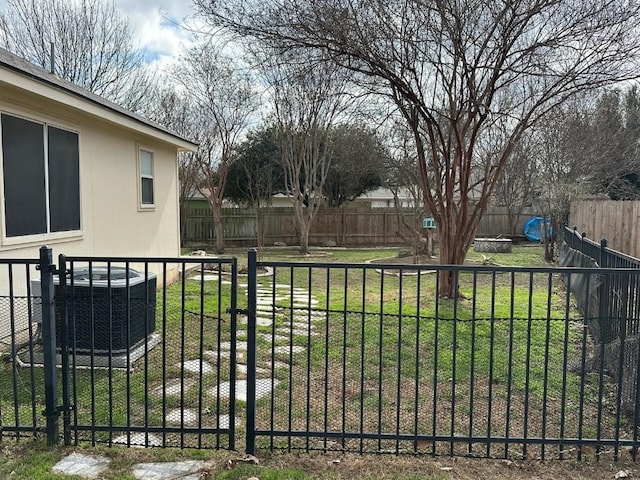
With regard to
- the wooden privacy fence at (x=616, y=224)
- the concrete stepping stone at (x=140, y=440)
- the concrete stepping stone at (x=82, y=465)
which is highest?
the wooden privacy fence at (x=616, y=224)

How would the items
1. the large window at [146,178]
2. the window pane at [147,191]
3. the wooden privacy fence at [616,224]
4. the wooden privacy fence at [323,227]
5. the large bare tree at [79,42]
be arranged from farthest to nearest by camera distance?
the wooden privacy fence at [323,227]
the large bare tree at [79,42]
the window pane at [147,191]
the large window at [146,178]
the wooden privacy fence at [616,224]

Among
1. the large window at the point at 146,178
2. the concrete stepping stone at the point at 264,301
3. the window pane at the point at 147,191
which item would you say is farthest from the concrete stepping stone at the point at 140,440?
the window pane at the point at 147,191

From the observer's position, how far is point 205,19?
228 inches

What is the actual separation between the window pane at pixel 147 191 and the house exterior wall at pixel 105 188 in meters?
0.15

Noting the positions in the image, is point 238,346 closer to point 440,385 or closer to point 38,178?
point 440,385

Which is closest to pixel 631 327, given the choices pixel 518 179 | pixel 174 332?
pixel 174 332

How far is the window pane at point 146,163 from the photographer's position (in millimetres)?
8758

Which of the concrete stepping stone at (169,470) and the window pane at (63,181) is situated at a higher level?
the window pane at (63,181)

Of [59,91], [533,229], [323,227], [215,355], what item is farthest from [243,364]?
[533,229]

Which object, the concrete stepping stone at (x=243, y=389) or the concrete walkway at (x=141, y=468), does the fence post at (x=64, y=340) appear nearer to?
the concrete walkway at (x=141, y=468)

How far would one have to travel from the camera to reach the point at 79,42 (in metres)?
14.1

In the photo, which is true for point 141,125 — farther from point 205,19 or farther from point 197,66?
point 197,66

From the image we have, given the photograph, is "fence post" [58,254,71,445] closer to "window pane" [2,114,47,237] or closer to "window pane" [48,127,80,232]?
"window pane" [2,114,47,237]

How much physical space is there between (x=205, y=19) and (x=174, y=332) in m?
3.63
